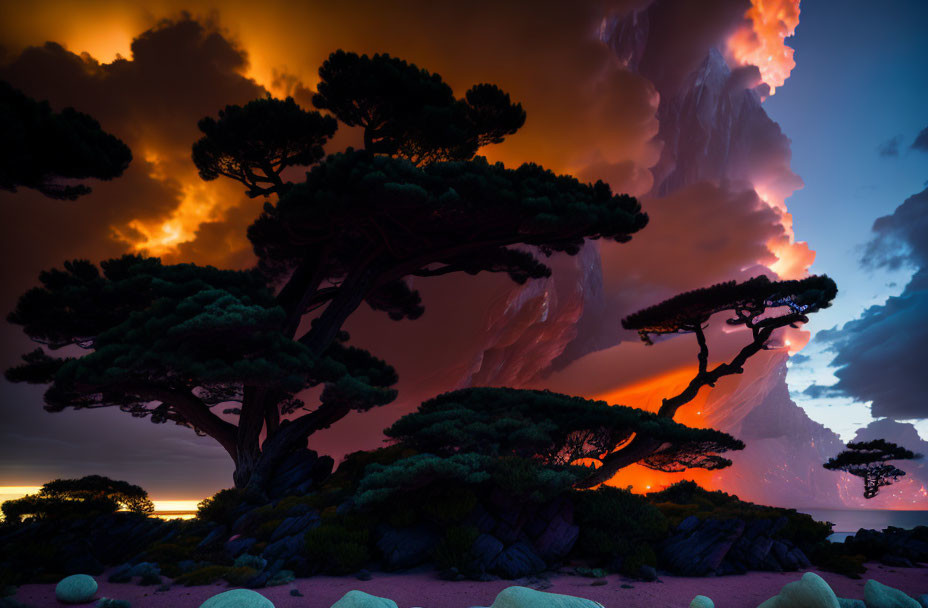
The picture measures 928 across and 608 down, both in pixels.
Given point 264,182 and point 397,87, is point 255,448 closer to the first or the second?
point 264,182

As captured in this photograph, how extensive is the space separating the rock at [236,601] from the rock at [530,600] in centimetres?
272

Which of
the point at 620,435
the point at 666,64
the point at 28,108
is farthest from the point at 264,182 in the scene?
the point at 666,64

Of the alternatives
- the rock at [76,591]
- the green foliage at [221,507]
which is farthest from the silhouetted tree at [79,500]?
the rock at [76,591]

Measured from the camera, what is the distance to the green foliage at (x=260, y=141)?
1500 cm

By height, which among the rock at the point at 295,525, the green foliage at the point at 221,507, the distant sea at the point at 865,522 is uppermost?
the green foliage at the point at 221,507

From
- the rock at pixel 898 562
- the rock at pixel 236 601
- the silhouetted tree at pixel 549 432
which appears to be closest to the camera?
the rock at pixel 236 601

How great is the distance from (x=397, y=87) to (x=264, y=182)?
6.05 metres

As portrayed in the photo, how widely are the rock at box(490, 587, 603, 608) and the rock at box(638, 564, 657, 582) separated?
16.2 feet

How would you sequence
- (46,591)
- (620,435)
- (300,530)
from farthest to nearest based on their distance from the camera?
(620,435) < (300,530) < (46,591)

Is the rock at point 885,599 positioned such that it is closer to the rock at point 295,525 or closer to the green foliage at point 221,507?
the rock at point 295,525

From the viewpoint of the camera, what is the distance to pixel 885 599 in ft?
23.0

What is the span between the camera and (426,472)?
30.7ft

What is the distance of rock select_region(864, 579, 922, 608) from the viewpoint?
6938 millimetres

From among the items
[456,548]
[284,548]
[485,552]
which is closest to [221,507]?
[284,548]
